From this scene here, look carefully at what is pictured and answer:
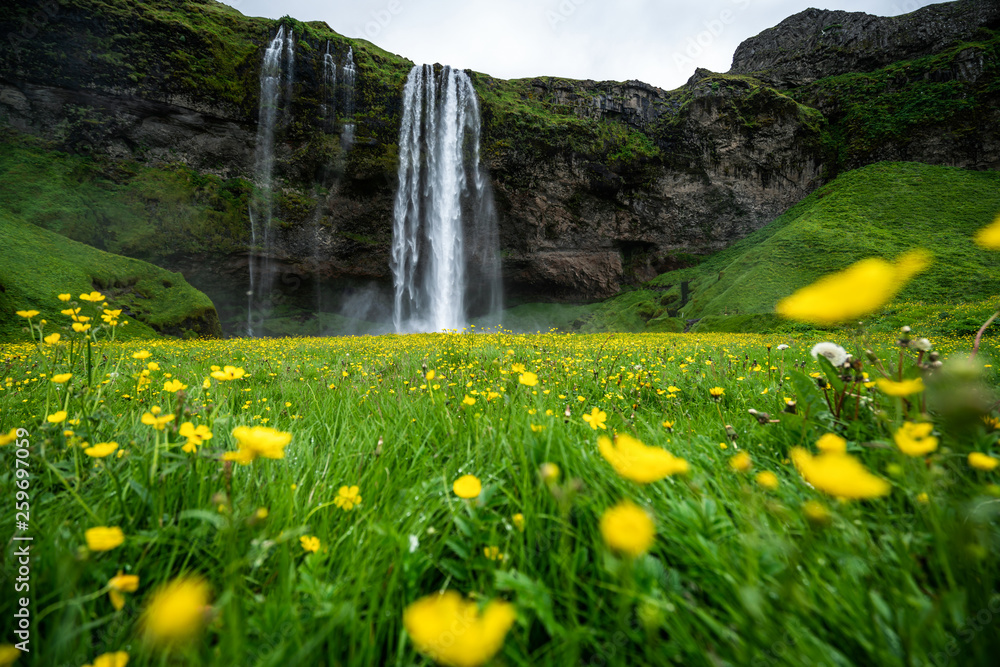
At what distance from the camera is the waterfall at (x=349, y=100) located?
79.3 ft

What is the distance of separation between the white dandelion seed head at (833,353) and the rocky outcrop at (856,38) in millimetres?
47570

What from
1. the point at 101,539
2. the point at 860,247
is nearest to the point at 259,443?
the point at 101,539

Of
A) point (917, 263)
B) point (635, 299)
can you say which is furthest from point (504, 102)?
point (917, 263)

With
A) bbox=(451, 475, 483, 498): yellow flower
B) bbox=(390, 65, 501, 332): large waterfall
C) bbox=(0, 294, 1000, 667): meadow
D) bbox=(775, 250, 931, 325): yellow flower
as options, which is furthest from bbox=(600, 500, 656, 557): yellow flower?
bbox=(390, 65, 501, 332): large waterfall

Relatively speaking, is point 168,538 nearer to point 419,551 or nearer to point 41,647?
point 41,647

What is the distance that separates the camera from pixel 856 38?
33156 millimetres

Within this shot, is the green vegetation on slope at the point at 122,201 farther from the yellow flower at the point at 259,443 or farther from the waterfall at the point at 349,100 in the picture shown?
the yellow flower at the point at 259,443

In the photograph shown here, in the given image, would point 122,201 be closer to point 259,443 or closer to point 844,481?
point 259,443

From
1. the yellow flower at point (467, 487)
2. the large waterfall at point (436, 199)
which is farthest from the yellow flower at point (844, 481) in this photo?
the large waterfall at point (436, 199)

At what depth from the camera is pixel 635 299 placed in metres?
28.8

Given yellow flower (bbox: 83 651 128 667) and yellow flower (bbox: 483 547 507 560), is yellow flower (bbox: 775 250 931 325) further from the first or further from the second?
yellow flower (bbox: 83 651 128 667)

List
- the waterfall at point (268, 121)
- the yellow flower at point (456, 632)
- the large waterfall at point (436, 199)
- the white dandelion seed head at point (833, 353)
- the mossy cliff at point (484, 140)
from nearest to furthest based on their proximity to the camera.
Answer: the yellow flower at point (456, 632)
the white dandelion seed head at point (833, 353)
the mossy cliff at point (484, 140)
the waterfall at point (268, 121)
the large waterfall at point (436, 199)

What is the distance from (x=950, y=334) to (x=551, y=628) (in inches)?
498

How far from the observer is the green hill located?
1435cm
